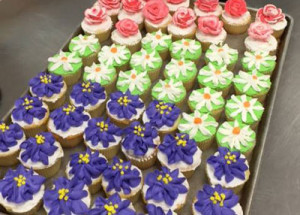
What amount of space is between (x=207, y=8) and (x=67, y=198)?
213 cm

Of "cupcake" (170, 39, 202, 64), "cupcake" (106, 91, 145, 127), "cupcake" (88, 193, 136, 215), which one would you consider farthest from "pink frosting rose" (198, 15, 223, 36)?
"cupcake" (88, 193, 136, 215)

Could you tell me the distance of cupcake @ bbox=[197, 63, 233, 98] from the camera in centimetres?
296

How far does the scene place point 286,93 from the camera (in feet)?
10.6

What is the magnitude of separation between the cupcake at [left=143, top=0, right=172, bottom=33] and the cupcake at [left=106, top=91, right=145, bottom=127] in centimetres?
91

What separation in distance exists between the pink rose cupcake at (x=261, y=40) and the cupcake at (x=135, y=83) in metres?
0.91

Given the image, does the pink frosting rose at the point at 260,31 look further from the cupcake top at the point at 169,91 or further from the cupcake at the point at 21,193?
the cupcake at the point at 21,193

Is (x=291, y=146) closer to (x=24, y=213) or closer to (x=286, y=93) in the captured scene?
(x=286, y=93)

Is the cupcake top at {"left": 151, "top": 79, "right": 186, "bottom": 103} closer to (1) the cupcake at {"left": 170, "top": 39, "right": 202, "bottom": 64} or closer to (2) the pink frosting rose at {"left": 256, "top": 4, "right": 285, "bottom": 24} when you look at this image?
(1) the cupcake at {"left": 170, "top": 39, "right": 202, "bottom": 64}

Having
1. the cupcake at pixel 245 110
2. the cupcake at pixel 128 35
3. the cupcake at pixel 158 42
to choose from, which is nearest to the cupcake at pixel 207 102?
the cupcake at pixel 245 110

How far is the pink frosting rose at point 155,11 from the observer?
344cm

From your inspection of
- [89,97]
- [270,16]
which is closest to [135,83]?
[89,97]

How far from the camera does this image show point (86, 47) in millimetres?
3240

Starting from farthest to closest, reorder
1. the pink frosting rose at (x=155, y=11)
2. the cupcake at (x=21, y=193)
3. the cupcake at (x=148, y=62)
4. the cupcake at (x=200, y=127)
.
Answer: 1. the pink frosting rose at (x=155, y=11)
2. the cupcake at (x=148, y=62)
3. the cupcake at (x=200, y=127)
4. the cupcake at (x=21, y=193)

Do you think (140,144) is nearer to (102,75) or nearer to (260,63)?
(102,75)
